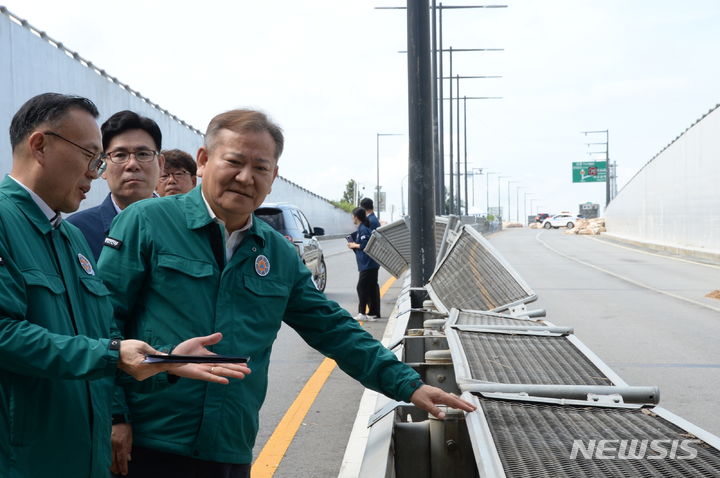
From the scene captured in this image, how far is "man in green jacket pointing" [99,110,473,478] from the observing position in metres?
2.69

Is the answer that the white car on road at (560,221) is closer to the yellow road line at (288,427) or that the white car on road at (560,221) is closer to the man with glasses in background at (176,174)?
the yellow road line at (288,427)

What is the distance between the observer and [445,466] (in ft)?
12.1

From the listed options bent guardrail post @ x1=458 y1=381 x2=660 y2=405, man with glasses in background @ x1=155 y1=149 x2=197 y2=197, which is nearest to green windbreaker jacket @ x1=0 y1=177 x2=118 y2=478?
bent guardrail post @ x1=458 y1=381 x2=660 y2=405

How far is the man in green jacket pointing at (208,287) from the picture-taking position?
2.69m

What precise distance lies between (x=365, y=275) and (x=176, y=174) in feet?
25.0

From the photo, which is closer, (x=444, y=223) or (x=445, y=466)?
(x=445, y=466)

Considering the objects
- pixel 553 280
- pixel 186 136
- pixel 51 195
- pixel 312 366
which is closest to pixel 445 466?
pixel 51 195

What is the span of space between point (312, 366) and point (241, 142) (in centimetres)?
686

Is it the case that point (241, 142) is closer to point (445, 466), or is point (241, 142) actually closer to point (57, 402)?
point (57, 402)

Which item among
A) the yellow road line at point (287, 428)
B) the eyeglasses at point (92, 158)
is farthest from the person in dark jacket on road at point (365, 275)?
the eyeglasses at point (92, 158)

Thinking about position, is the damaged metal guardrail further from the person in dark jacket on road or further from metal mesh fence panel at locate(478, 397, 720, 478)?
the person in dark jacket on road

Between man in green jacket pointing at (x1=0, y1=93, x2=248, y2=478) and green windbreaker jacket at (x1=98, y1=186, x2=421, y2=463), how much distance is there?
14cm

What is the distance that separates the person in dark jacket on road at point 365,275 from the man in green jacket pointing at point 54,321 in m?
10.5

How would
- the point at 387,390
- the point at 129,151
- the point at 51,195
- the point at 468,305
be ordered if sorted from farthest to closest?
the point at 468,305, the point at 129,151, the point at 387,390, the point at 51,195
